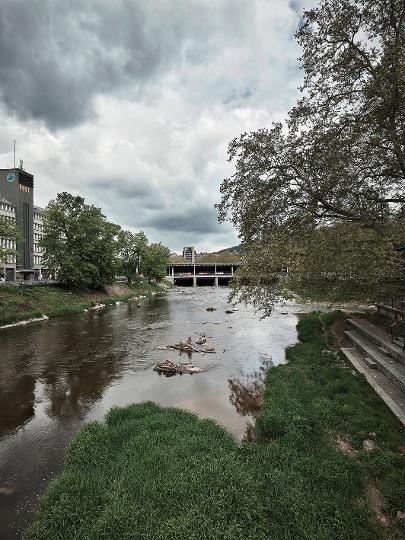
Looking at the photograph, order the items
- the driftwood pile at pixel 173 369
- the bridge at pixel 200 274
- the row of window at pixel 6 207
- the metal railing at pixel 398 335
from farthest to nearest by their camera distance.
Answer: the bridge at pixel 200 274
the row of window at pixel 6 207
the driftwood pile at pixel 173 369
the metal railing at pixel 398 335

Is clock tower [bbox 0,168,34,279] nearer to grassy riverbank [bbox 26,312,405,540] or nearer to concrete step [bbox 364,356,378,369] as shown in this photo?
grassy riverbank [bbox 26,312,405,540]

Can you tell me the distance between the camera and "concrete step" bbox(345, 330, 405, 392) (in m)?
11.1

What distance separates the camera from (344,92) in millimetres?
10125

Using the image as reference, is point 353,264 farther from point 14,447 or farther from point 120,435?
point 14,447

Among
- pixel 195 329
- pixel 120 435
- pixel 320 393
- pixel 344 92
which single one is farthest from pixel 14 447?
pixel 195 329

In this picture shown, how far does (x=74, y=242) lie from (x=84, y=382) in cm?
4281

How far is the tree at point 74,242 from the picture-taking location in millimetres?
51156

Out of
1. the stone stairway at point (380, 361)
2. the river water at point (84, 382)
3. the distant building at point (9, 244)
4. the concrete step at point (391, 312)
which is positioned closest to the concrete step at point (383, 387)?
the stone stairway at point (380, 361)

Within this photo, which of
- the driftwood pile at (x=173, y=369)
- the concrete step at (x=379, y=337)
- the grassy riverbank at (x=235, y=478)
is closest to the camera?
the grassy riverbank at (x=235, y=478)

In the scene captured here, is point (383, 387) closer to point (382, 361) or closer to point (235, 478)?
point (382, 361)

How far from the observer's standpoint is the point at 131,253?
8756 cm

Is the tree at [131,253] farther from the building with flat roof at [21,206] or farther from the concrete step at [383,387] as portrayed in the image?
the concrete step at [383,387]

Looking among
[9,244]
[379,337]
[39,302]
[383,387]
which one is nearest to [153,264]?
[9,244]

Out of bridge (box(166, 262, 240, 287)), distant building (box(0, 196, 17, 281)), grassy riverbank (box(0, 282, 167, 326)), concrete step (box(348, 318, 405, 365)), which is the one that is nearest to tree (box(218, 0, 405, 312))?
concrete step (box(348, 318, 405, 365))
